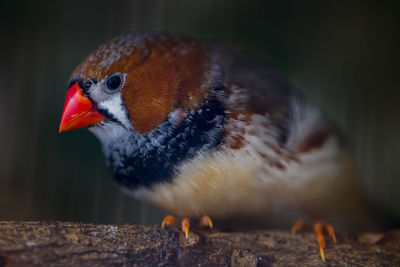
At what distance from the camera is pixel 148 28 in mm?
1958

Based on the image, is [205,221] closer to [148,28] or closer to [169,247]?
[169,247]

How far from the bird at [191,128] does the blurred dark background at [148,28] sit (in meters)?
0.39

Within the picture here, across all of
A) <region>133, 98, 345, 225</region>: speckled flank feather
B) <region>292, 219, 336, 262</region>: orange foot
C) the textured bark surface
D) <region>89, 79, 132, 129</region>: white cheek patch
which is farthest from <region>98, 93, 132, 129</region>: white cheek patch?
<region>292, 219, 336, 262</region>: orange foot

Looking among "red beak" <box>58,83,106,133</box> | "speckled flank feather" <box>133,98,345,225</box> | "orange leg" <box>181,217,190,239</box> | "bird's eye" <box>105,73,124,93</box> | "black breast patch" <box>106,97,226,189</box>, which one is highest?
"bird's eye" <box>105,73,124,93</box>

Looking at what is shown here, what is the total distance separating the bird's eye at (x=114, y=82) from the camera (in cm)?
131

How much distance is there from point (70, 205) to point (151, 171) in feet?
2.41

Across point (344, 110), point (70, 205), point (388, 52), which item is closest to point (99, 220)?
point (70, 205)

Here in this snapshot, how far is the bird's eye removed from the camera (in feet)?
4.30

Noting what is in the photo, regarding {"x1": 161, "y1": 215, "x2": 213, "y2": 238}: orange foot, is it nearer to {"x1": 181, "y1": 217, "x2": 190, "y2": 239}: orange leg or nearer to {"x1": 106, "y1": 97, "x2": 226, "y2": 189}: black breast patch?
{"x1": 181, "y1": 217, "x2": 190, "y2": 239}: orange leg

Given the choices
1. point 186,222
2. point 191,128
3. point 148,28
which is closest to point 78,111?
point 191,128

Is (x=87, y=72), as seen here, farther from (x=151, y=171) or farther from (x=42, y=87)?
(x=42, y=87)

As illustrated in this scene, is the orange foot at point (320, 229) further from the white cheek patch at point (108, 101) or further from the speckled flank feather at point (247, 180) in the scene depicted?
the white cheek patch at point (108, 101)

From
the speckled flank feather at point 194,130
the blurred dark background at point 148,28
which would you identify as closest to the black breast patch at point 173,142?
the speckled flank feather at point 194,130

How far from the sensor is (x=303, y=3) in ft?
7.29
